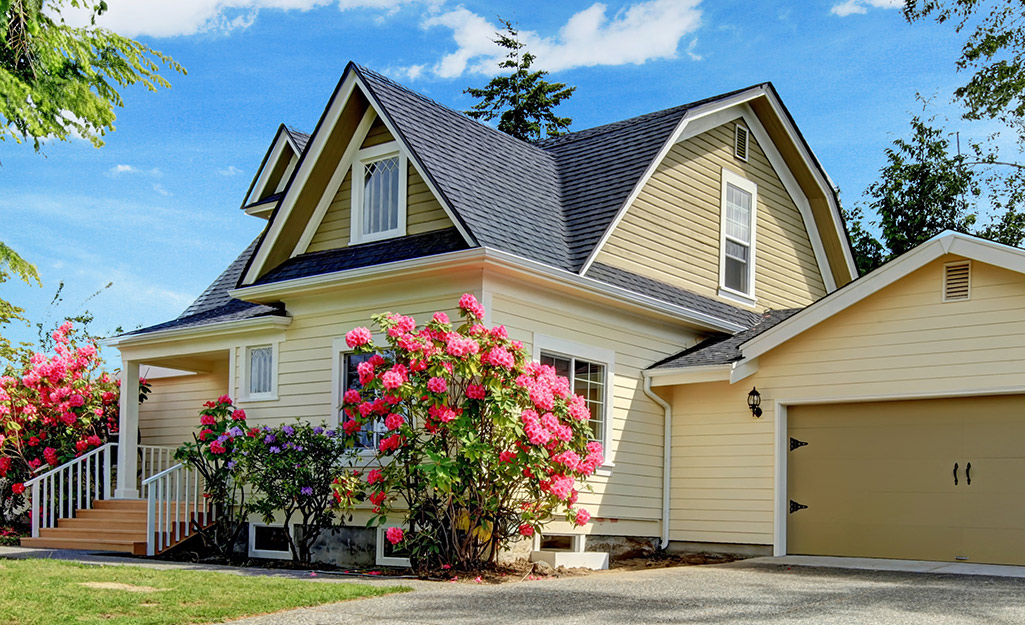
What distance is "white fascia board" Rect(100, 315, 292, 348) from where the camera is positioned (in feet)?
46.4

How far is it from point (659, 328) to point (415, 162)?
4.15m

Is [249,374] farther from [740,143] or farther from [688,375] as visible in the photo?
[740,143]

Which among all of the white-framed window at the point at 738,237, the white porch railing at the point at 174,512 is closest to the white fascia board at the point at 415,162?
the white porch railing at the point at 174,512

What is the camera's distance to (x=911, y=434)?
12.5m

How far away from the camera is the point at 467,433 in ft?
A: 35.0

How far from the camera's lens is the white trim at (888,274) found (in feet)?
37.9

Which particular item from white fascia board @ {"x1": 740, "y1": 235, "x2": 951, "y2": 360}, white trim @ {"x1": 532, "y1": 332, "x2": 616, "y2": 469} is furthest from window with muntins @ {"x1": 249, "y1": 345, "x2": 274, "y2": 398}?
white fascia board @ {"x1": 740, "y1": 235, "x2": 951, "y2": 360}

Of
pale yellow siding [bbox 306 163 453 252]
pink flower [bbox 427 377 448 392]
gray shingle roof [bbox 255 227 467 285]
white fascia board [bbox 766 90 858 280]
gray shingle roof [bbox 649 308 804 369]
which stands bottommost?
pink flower [bbox 427 377 448 392]

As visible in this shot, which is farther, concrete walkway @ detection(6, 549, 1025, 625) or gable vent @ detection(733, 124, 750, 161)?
gable vent @ detection(733, 124, 750, 161)

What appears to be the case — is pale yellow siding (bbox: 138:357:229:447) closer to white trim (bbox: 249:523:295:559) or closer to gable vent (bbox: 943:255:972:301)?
white trim (bbox: 249:523:295:559)

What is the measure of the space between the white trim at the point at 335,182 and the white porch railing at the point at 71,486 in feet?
15.3

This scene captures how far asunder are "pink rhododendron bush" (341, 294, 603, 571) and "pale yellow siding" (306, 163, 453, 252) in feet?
8.01

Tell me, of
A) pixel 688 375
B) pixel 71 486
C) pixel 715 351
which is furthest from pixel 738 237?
pixel 71 486

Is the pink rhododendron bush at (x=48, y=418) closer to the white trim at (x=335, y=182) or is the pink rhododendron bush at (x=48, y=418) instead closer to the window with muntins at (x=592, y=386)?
the white trim at (x=335, y=182)
